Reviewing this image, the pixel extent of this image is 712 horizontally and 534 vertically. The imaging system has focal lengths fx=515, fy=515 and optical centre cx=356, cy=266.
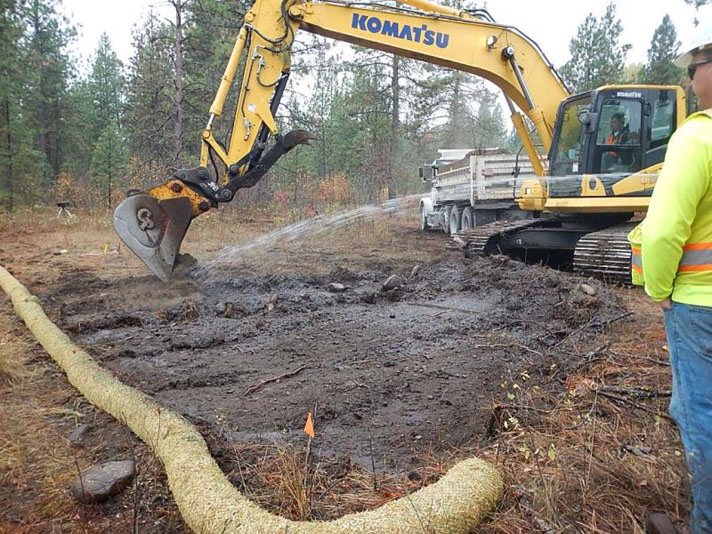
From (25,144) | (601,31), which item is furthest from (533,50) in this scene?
(601,31)

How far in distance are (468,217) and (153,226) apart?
8367 millimetres

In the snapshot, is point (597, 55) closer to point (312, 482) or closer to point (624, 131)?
point (624, 131)

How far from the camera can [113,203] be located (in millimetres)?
19906

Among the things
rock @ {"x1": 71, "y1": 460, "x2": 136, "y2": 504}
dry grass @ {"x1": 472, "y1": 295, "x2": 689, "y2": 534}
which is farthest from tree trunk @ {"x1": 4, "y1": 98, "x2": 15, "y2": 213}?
dry grass @ {"x1": 472, "y1": 295, "x2": 689, "y2": 534}

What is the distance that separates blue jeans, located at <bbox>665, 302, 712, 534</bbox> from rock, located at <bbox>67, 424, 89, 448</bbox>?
9.80ft

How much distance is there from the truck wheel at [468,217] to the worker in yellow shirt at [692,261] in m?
10.9

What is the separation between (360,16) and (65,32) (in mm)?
32175

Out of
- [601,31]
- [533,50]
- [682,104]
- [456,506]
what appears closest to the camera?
[456,506]

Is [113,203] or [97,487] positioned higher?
[113,203]

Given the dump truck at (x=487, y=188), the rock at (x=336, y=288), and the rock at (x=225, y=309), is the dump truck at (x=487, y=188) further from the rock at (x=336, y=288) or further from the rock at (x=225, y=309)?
the rock at (x=225, y=309)

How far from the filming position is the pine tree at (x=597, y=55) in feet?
91.5

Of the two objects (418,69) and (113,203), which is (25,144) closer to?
(113,203)

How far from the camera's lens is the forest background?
17.0 metres

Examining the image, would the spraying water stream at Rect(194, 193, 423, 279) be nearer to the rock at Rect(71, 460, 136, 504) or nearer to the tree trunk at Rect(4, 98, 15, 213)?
the rock at Rect(71, 460, 136, 504)
